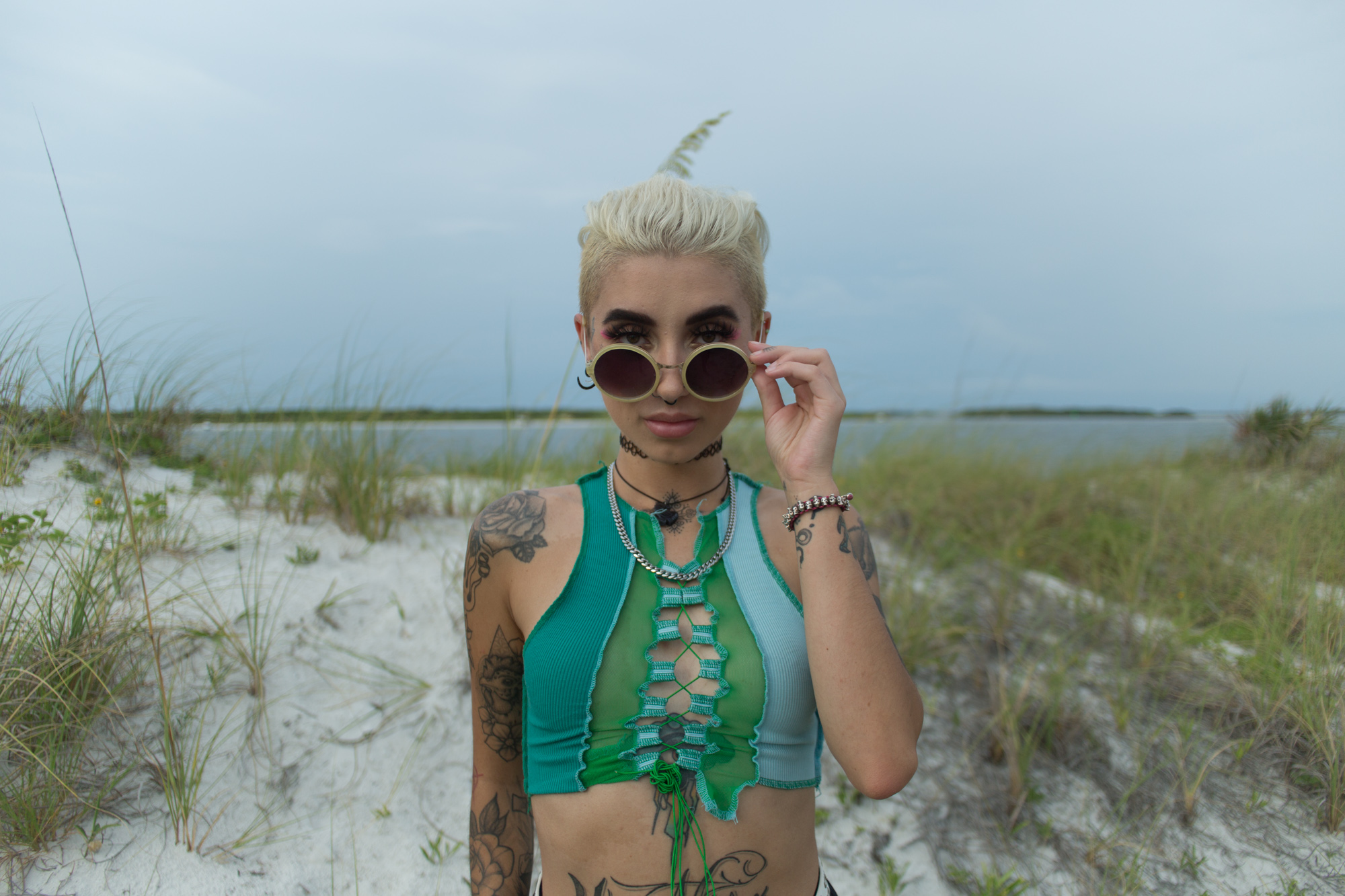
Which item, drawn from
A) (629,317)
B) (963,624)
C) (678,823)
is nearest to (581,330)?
(629,317)

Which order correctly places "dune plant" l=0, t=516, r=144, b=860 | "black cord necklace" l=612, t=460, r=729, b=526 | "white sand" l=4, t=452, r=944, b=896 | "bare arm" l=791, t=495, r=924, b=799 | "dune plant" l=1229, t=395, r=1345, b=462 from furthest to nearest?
"dune plant" l=1229, t=395, r=1345, b=462 < "white sand" l=4, t=452, r=944, b=896 < "dune plant" l=0, t=516, r=144, b=860 < "black cord necklace" l=612, t=460, r=729, b=526 < "bare arm" l=791, t=495, r=924, b=799

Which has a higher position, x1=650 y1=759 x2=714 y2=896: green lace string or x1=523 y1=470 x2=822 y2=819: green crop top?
x1=523 y1=470 x2=822 y2=819: green crop top

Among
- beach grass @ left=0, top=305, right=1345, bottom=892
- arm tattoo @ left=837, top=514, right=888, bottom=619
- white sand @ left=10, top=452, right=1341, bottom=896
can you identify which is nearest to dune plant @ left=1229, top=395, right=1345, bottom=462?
beach grass @ left=0, top=305, right=1345, bottom=892

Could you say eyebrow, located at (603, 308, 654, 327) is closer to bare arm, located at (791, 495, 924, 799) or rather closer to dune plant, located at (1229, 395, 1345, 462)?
bare arm, located at (791, 495, 924, 799)

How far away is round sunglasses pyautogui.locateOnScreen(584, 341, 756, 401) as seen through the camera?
1.74 meters

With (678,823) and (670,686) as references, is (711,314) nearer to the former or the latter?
(670,686)

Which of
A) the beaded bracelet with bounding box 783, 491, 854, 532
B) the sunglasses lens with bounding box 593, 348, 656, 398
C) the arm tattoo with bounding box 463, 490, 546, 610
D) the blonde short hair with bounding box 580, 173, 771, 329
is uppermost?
the blonde short hair with bounding box 580, 173, 771, 329

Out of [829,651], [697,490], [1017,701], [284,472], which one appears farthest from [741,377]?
[284,472]

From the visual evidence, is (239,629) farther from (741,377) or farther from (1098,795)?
Result: (1098,795)

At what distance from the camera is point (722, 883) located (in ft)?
5.86

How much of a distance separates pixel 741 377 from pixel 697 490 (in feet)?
1.40

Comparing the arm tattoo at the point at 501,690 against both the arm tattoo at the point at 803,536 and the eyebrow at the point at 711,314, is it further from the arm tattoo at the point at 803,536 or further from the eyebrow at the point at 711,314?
the eyebrow at the point at 711,314

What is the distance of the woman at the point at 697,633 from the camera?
1723 mm

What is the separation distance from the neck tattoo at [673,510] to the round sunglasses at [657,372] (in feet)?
1.01
